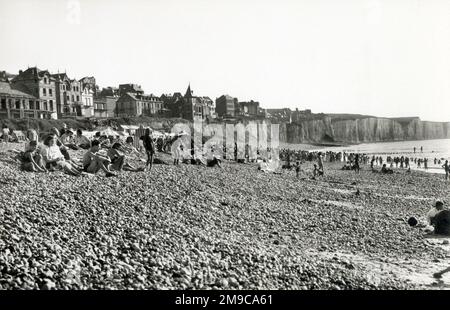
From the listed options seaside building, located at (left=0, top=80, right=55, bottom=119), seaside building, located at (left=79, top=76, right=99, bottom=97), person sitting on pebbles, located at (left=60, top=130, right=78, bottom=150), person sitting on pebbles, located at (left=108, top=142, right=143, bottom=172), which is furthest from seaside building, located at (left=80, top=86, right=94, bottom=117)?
person sitting on pebbles, located at (left=108, top=142, right=143, bottom=172)

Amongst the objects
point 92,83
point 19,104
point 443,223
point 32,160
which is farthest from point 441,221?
point 92,83

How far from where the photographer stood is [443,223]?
557 inches

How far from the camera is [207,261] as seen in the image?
8.97m

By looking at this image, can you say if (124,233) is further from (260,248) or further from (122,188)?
(122,188)

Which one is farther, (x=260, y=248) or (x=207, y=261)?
(x=260, y=248)

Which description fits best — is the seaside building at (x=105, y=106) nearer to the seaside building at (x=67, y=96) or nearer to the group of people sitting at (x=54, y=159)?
the seaside building at (x=67, y=96)

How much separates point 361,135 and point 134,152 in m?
157

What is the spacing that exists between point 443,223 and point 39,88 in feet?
190

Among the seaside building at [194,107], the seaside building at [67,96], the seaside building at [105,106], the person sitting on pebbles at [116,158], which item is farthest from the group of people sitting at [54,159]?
the seaside building at [194,107]

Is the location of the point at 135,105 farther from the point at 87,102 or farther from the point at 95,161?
the point at 95,161

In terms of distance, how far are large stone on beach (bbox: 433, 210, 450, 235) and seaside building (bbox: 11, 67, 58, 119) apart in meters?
53.7

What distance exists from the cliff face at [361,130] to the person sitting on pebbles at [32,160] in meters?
126
